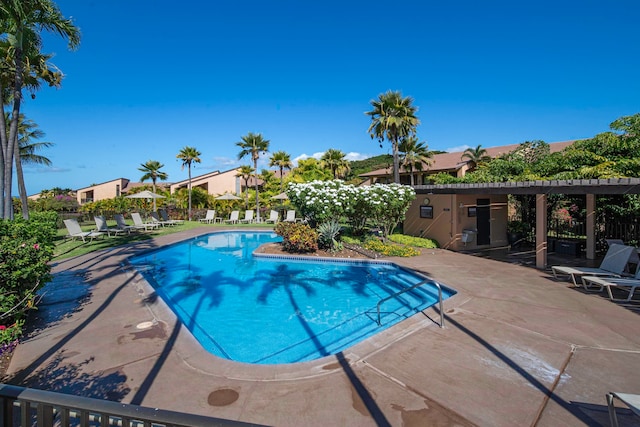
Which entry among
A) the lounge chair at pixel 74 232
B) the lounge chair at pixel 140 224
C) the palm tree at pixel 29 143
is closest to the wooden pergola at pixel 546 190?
the lounge chair at pixel 74 232

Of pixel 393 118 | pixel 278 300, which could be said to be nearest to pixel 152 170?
pixel 393 118

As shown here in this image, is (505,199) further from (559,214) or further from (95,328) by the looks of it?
(95,328)

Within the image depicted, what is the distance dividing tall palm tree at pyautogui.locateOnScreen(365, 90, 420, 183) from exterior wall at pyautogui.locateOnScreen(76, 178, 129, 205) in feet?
132

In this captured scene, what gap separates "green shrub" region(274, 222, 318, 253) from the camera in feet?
43.3

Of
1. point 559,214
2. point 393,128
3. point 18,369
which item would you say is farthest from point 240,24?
point 559,214

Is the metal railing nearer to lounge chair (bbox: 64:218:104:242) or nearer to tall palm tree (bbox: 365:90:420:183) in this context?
lounge chair (bbox: 64:218:104:242)

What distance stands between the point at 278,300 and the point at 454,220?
8672 mm

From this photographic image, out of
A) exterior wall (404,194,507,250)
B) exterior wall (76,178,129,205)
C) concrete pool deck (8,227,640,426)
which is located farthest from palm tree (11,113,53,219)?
exterior wall (404,194,507,250)

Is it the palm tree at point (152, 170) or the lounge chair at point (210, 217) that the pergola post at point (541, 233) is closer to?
the lounge chair at point (210, 217)

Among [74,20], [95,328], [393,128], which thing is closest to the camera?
[95,328]

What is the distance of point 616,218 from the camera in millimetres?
11625

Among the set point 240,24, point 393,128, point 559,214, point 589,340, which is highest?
point 240,24

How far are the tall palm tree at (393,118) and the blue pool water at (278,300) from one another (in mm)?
12518

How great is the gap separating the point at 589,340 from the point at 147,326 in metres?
7.36
